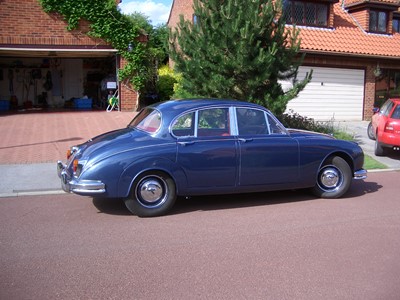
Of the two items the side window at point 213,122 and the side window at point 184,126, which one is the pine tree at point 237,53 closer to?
the side window at point 213,122

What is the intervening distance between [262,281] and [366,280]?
0.97 m

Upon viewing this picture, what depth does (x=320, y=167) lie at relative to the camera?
7164mm

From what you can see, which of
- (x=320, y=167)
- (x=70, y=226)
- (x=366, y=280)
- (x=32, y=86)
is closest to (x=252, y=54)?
(x=320, y=167)

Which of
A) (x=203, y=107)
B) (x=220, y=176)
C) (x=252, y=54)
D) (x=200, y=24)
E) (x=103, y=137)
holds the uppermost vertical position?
(x=200, y=24)

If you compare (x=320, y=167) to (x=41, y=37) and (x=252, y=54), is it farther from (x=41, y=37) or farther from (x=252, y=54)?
(x=41, y=37)

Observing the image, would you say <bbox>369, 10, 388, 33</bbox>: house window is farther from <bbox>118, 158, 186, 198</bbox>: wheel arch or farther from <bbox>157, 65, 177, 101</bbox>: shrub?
<bbox>118, 158, 186, 198</bbox>: wheel arch

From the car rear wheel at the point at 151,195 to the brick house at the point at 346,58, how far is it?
11.9m

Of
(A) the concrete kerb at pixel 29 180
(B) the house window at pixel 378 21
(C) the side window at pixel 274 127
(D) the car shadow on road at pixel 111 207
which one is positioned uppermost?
(B) the house window at pixel 378 21

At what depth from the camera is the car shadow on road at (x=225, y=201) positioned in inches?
262

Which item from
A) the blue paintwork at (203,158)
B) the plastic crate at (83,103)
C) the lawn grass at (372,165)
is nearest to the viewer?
the blue paintwork at (203,158)

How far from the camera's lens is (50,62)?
838 inches

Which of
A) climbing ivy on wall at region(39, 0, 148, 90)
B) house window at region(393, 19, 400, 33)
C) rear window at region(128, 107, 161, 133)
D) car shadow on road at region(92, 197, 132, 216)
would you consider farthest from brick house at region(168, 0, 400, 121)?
car shadow on road at region(92, 197, 132, 216)

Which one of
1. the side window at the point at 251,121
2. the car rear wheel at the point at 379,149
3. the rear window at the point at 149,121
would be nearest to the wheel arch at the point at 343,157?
the side window at the point at 251,121

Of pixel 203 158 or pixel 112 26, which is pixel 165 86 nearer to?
pixel 112 26
